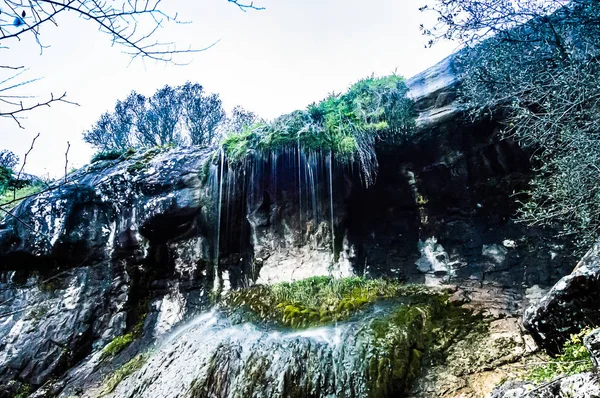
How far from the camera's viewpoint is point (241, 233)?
7191mm

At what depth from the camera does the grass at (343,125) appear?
6.38 metres

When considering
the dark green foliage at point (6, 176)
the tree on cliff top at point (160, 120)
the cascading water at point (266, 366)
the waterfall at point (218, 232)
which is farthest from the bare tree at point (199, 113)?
the dark green foliage at point (6, 176)

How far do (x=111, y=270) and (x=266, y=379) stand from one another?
4886 mm

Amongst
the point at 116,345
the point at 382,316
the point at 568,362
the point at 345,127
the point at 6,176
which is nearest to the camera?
the point at 6,176

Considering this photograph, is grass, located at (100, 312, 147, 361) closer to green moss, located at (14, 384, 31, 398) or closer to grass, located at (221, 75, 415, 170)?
green moss, located at (14, 384, 31, 398)

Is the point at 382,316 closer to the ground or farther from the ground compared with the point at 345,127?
closer to the ground

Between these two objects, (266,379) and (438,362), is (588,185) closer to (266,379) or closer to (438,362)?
(438,362)

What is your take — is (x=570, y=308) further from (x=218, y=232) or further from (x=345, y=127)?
(x=218, y=232)

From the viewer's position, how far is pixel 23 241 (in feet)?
23.4

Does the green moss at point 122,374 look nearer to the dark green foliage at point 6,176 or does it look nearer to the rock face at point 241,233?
the rock face at point 241,233

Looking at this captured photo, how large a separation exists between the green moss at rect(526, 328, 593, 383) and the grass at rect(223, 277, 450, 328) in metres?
2.21

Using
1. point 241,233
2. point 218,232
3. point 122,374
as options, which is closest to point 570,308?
point 122,374

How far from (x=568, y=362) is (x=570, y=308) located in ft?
2.53

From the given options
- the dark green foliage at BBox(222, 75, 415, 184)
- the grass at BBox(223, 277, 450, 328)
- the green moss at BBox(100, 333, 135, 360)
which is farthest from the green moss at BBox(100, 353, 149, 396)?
the dark green foliage at BBox(222, 75, 415, 184)
